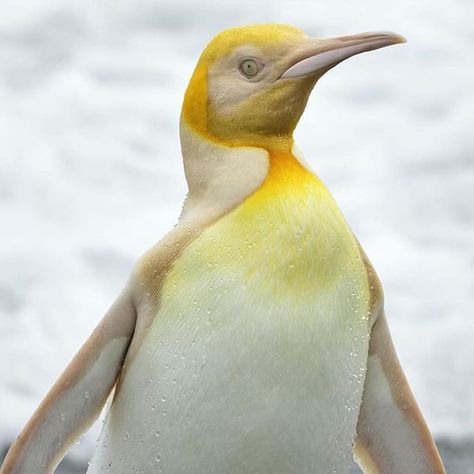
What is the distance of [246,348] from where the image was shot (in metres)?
1.97

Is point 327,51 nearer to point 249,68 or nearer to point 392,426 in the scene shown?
point 249,68

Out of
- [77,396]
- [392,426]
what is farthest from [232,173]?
[392,426]

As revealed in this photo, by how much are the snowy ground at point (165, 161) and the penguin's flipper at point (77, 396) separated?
6.40 ft

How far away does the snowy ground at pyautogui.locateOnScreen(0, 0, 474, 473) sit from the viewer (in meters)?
6.12

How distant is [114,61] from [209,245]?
7.67 m

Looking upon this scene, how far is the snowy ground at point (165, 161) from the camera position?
241 inches

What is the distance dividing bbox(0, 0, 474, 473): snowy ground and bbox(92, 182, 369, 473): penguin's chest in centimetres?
212

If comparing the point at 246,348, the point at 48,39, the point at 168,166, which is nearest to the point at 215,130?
the point at 246,348

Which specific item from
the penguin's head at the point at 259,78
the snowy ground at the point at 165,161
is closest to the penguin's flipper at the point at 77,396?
the penguin's head at the point at 259,78

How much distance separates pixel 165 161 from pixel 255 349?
6.42 m

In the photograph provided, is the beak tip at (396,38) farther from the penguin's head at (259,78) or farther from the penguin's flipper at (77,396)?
the penguin's flipper at (77,396)

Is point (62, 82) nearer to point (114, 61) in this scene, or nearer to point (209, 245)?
point (114, 61)

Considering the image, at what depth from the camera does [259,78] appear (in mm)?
2062

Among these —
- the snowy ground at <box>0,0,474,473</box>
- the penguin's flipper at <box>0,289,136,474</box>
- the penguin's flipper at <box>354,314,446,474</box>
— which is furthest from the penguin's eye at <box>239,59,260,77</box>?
the snowy ground at <box>0,0,474,473</box>
